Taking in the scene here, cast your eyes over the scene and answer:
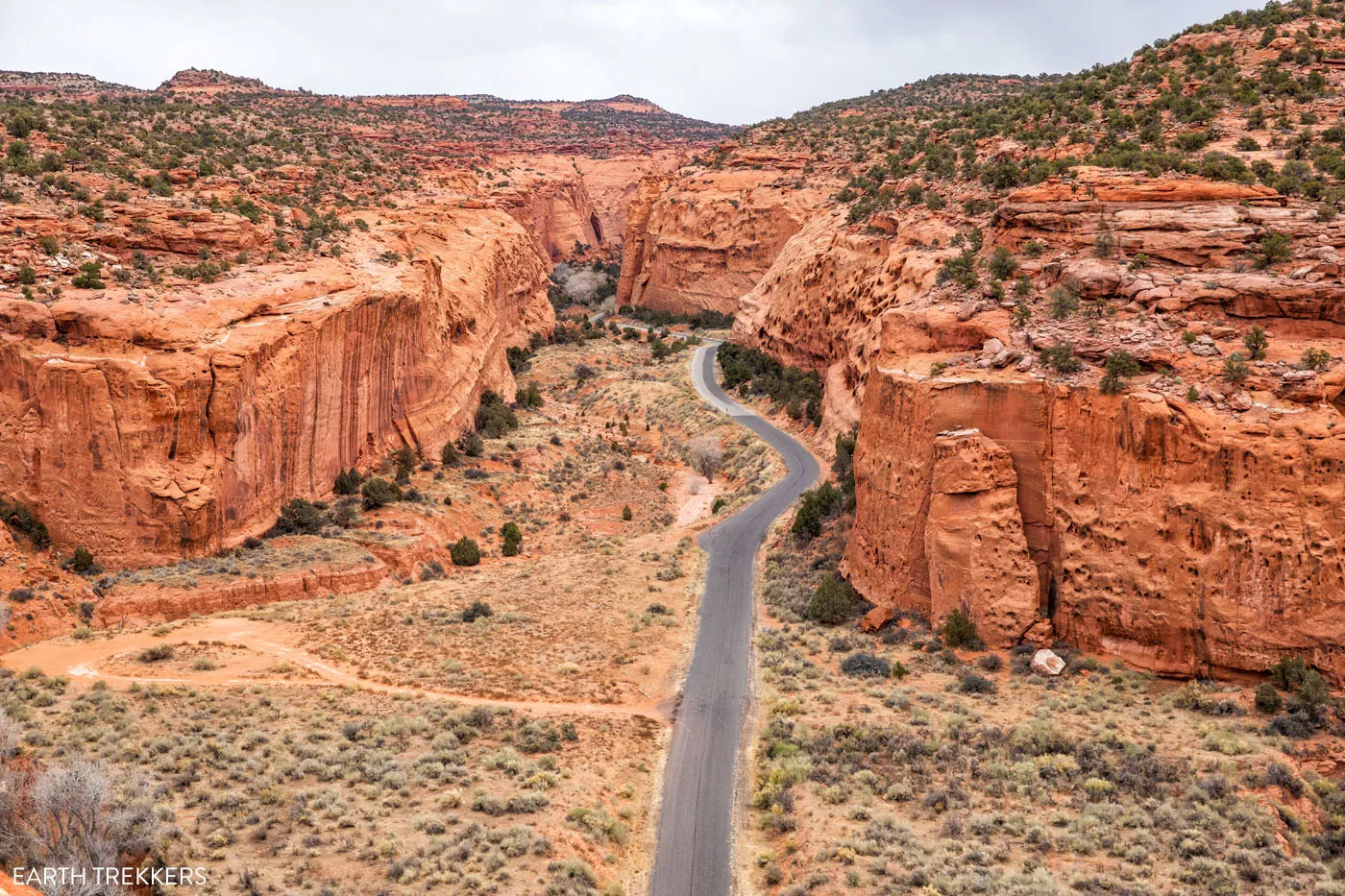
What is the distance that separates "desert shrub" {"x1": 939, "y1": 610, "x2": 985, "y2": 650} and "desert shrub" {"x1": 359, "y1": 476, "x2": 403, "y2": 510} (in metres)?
23.3

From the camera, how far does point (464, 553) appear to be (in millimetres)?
35656

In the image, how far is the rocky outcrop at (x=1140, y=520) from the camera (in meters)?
19.9

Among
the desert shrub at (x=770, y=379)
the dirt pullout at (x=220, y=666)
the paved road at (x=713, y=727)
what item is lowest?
the dirt pullout at (x=220, y=666)

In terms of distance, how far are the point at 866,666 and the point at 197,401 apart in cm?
2276

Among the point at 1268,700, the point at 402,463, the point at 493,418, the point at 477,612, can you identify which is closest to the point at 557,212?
the point at 493,418

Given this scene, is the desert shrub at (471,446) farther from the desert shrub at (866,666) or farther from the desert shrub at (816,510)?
the desert shrub at (866,666)

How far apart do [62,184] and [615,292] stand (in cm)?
7342

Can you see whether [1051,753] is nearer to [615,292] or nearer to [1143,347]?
[1143,347]

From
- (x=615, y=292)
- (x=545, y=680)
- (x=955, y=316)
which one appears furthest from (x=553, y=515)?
(x=615, y=292)

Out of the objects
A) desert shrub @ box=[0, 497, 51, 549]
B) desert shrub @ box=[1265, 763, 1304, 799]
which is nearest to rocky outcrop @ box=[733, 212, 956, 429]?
desert shrub @ box=[1265, 763, 1304, 799]

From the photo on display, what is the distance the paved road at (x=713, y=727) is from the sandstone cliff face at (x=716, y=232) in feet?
145

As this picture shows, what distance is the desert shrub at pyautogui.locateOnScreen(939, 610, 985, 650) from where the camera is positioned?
79.1ft

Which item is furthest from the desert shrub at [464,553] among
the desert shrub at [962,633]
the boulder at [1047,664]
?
the boulder at [1047,664]

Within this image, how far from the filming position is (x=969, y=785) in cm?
1766
